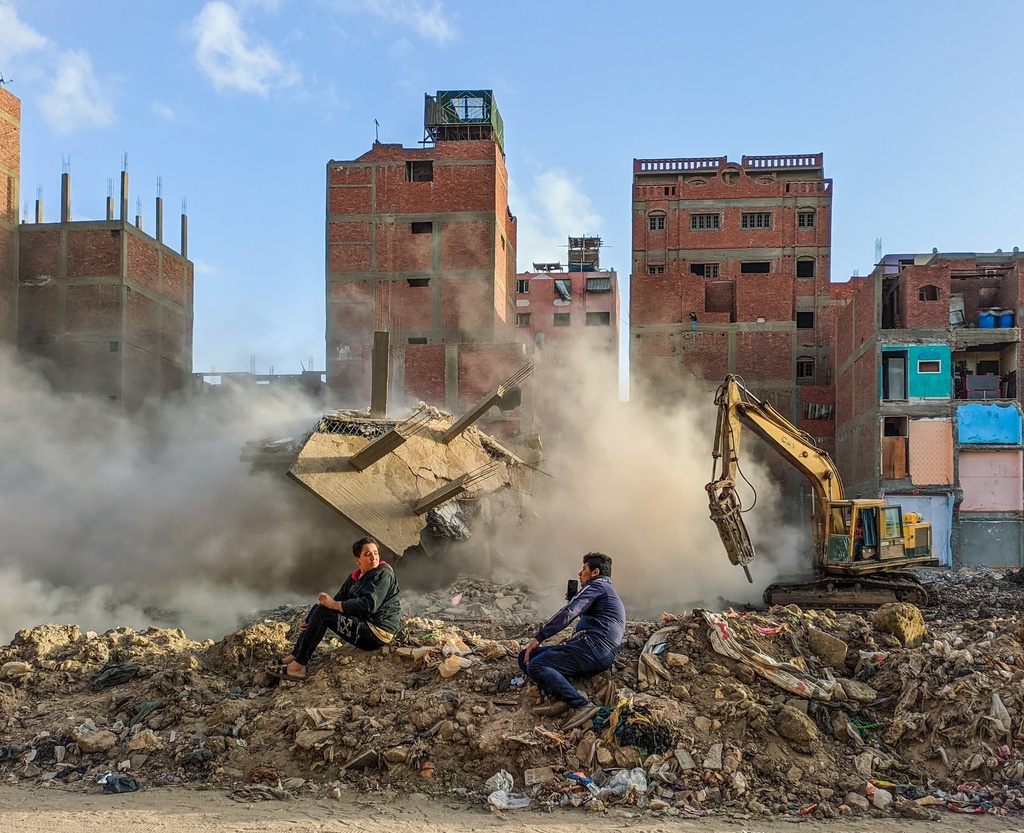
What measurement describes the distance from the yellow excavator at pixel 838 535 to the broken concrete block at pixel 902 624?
22.1 ft

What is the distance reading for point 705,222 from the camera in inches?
1772

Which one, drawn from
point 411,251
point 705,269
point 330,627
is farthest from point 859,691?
point 705,269

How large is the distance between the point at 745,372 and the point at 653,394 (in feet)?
13.1

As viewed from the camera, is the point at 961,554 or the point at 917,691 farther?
the point at 961,554

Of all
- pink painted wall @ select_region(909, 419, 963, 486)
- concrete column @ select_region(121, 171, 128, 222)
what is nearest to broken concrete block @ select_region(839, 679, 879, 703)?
pink painted wall @ select_region(909, 419, 963, 486)

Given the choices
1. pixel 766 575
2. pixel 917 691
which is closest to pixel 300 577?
pixel 766 575

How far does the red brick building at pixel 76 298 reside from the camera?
35.7m

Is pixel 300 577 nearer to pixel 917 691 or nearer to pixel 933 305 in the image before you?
pixel 917 691

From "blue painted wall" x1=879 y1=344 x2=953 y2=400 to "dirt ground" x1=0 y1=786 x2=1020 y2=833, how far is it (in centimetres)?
2806

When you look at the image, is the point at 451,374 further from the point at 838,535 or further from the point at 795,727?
the point at 795,727

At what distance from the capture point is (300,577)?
18.2 meters

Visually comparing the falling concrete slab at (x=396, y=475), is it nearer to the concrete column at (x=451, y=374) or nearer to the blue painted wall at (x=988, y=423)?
the concrete column at (x=451, y=374)

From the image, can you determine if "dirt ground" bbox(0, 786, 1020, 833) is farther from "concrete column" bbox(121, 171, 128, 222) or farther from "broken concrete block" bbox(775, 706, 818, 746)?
"concrete column" bbox(121, 171, 128, 222)

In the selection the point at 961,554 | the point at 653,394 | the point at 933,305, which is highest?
the point at 933,305
